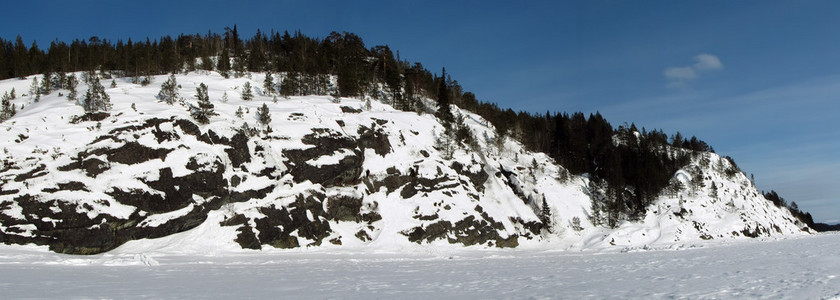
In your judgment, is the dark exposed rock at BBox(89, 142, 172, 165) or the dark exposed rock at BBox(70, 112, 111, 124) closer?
the dark exposed rock at BBox(89, 142, 172, 165)

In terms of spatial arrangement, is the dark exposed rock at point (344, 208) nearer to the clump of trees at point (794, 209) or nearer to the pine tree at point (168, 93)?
the pine tree at point (168, 93)

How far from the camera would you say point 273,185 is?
42.6 m

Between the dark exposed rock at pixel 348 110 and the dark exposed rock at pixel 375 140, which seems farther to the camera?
the dark exposed rock at pixel 348 110

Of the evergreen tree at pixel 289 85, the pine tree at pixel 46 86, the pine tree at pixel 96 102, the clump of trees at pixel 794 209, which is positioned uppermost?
the evergreen tree at pixel 289 85

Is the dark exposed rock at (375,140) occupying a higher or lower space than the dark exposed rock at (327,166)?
higher

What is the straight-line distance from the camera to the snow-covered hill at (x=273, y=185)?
32.9 meters

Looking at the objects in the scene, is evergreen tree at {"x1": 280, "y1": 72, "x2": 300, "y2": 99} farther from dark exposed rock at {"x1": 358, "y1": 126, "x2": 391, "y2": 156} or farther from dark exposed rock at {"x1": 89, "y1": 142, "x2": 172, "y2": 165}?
dark exposed rock at {"x1": 89, "y1": 142, "x2": 172, "y2": 165}

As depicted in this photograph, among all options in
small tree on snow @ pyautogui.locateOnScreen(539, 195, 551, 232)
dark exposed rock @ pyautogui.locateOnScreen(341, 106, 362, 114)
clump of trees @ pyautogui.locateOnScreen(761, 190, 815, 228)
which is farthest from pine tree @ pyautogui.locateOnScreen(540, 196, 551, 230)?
→ clump of trees @ pyautogui.locateOnScreen(761, 190, 815, 228)

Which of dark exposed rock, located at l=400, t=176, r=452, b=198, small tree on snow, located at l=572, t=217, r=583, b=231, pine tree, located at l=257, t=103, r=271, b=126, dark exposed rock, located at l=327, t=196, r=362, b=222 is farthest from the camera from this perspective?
small tree on snow, located at l=572, t=217, r=583, b=231

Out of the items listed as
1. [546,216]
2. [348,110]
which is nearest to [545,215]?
[546,216]

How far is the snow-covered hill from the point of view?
108ft

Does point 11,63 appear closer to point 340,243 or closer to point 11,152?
point 11,152

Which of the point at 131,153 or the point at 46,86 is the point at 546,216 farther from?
the point at 46,86

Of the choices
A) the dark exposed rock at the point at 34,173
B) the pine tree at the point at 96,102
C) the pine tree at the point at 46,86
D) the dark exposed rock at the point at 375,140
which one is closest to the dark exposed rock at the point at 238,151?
the pine tree at the point at 96,102
